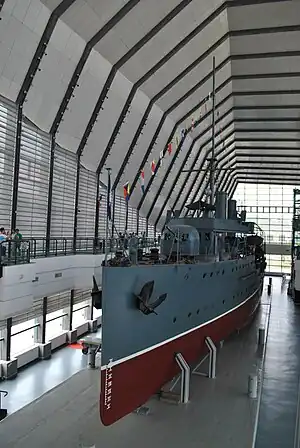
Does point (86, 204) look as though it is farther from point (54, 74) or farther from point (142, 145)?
point (54, 74)

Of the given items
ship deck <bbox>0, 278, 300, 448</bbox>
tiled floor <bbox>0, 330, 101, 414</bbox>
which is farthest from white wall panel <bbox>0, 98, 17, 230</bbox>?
ship deck <bbox>0, 278, 300, 448</bbox>

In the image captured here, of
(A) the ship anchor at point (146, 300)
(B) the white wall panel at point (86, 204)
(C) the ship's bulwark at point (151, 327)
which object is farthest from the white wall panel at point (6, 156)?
(A) the ship anchor at point (146, 300)

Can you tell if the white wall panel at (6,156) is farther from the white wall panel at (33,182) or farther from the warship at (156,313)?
the warship at (156,313)

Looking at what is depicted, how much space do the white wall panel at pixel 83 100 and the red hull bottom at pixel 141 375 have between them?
7.83 metres

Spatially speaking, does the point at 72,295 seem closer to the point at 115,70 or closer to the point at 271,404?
the point at 115,70

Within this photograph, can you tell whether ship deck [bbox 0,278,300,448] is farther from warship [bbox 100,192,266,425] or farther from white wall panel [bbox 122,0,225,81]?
white wall panel [bbox 122,0,225,81]

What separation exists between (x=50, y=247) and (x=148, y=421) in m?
8.05

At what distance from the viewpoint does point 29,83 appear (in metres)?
→ 10.9

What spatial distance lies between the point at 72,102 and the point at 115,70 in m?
1.97

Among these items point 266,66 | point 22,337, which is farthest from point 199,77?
point 22,337

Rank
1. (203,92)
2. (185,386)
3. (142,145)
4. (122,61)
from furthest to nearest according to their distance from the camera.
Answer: (203,92), (142,145), (122,61), (185,386)

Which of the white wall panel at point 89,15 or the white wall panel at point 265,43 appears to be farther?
the white wall panel at point 265,43

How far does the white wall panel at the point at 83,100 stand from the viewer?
41.2ft

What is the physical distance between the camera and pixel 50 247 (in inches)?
532
